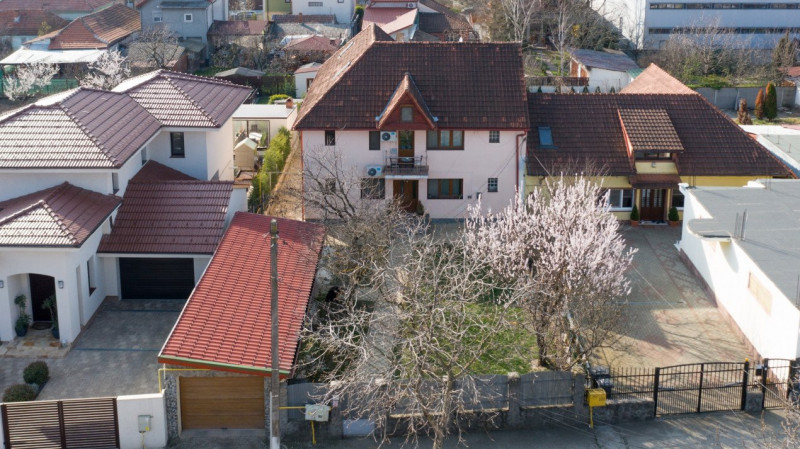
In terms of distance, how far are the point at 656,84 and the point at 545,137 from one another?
35.3ft

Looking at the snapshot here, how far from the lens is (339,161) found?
4112 cm

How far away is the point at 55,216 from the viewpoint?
30672 mm

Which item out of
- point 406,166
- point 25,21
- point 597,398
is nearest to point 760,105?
point 406,166

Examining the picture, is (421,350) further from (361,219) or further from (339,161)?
(339,161)

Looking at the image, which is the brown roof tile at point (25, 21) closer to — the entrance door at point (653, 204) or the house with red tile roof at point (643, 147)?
the house with red tile roof at point (643, 147)

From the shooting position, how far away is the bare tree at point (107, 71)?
62053mm

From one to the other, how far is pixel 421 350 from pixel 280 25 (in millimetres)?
59588

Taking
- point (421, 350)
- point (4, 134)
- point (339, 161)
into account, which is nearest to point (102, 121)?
point (4, 134)

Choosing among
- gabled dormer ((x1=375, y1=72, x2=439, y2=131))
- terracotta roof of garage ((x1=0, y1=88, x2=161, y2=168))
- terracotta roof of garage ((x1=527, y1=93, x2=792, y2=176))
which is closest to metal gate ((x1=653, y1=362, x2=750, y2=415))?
terracotta roof of garage ((x1=527, y1=93, x2=792, y2=176))

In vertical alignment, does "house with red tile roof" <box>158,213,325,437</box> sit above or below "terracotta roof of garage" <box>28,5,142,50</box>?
below

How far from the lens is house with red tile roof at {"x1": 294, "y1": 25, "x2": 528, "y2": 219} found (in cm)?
4134

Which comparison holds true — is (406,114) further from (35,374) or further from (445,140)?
(35,374)

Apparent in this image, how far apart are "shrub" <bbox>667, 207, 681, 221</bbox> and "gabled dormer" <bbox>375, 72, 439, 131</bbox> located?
11328 mm

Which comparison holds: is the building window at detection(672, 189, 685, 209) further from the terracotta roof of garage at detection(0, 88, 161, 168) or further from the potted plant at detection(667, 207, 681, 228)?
the terracotta roof of garage at detection(0, 88, 161, 168)
